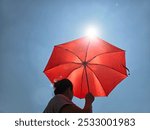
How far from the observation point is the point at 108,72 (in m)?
5.01

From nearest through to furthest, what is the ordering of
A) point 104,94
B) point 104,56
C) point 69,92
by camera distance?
1. point 69,92
2. point 104,94
3. point 104,56

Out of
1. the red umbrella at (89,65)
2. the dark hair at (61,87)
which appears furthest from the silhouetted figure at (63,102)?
the red umbrella at (89,65)

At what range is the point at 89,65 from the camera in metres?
4.95

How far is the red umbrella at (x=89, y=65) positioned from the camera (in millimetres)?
4820

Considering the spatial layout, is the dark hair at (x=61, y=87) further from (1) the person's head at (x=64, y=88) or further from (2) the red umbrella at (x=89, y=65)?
(2) the red umbrella at (x=89, y=65)

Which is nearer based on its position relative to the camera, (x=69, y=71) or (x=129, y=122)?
(x=129, y=122)

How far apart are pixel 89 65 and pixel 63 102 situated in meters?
2.25

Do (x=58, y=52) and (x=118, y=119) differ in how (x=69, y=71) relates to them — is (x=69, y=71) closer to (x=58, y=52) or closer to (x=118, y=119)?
(x=58, y=52)

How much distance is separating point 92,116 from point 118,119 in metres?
0.35

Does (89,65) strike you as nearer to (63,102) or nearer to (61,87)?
(61,87)

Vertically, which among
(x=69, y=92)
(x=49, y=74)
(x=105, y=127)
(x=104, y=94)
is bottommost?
(x=105, y=127)

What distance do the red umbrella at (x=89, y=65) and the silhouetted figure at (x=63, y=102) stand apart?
5.49ft

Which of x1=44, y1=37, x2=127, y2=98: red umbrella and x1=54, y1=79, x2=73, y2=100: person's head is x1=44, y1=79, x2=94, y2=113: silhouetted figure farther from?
x1=44, y1=37, x2=127, y2=98: red umbrella

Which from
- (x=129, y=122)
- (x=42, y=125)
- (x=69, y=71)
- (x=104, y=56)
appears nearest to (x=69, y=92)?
(x=42, y=125)
